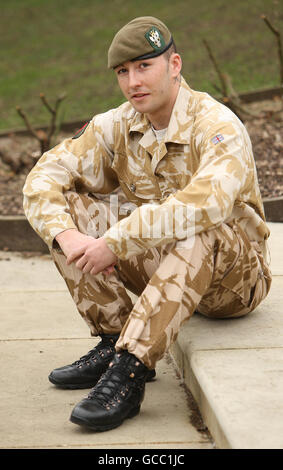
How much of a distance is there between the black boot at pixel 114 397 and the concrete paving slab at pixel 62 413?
0.19 feet

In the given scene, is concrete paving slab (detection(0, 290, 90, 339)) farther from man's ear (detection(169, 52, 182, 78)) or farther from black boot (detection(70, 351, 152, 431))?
man's ear (detection(169, 52, 182, 78))

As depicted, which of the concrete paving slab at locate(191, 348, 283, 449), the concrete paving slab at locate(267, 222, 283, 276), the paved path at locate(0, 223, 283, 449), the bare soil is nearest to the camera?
the concrete paving slab at locate(191, 348, 283, 449)

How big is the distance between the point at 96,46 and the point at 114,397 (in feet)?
43.3

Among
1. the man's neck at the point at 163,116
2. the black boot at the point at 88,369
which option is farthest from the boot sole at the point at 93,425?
the man's neck at the point at 163,116

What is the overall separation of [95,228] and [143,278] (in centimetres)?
32

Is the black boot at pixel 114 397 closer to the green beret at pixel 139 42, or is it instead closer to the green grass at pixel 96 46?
the green beret at pixel 139 42

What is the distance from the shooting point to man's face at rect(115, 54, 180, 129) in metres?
3.37

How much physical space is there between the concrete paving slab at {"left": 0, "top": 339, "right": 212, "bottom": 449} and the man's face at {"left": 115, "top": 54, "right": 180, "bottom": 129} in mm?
1196

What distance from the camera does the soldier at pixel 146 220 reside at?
3.01 metres

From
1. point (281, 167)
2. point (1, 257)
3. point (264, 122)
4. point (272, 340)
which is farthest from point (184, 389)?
point (264, 122)

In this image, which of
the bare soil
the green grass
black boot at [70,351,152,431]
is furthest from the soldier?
the green grass

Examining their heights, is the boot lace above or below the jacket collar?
below

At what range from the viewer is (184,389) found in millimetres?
3438
